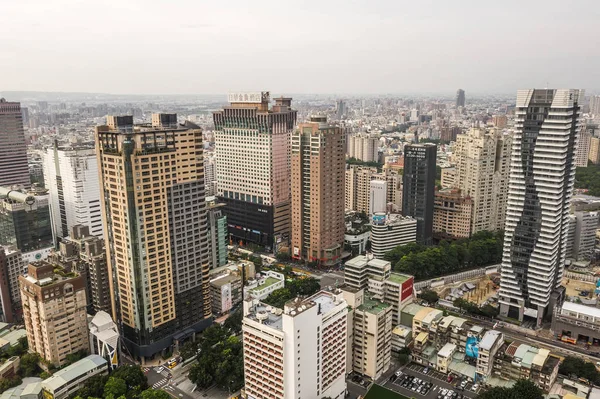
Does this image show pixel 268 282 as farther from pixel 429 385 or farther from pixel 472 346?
pixel 472 346

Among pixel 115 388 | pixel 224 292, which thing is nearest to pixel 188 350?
pixel 115 388

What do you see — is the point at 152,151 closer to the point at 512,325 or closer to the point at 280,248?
the point at 280,248

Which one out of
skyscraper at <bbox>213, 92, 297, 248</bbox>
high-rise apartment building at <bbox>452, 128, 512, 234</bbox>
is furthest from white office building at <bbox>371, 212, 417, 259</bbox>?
skyscraper at <bbox>213, 92, 297, 248</bbox>

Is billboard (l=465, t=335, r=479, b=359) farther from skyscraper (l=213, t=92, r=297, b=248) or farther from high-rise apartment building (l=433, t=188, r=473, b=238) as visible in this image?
skyscraper (l=213, t=92, r=297, b=248)

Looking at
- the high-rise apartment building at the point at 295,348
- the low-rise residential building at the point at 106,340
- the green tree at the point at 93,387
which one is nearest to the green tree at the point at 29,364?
the low-rise residential building at the point at 106,340

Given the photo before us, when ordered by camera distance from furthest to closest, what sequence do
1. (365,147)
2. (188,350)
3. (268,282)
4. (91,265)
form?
(365,147), (268,282), (91,265), (188,350)

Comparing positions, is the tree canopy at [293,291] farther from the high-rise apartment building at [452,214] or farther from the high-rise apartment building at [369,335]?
the high-rise apartment building at [452,214]
